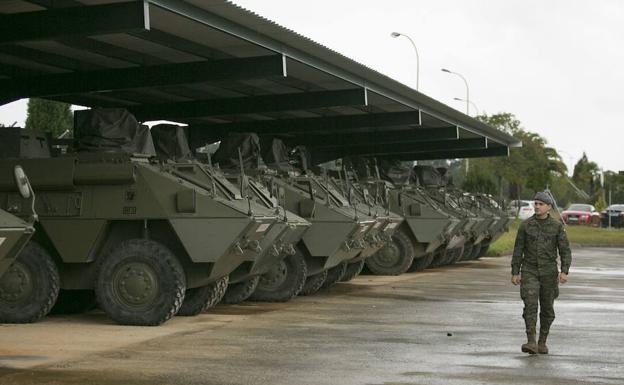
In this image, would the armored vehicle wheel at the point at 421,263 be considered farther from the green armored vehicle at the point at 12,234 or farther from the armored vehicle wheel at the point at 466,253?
the green armored vehicle at the point at 12,234

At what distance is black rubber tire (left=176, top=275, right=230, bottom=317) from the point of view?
15.5 meters

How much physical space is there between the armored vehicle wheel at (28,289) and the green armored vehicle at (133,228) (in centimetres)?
4

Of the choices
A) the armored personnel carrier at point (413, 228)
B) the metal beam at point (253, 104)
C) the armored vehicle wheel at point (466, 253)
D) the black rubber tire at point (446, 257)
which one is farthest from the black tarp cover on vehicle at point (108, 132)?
the armored vehicle wheel at point (466, 253)

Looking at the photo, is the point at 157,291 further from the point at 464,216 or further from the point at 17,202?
the point at 464,216

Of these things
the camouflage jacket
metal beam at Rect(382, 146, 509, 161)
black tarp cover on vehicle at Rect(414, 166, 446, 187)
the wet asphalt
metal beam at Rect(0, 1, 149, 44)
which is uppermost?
metal beam at Rect(0, 1, 149, 44)

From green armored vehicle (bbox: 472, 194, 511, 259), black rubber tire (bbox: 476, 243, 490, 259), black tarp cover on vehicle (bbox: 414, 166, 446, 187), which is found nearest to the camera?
black tarp cover on vehicle (bbox: 414, 166, 446, 187)

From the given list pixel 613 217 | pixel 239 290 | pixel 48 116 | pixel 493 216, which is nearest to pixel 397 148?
pixel 493 216

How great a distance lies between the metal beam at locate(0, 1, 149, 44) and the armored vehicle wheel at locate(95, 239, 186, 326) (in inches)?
102

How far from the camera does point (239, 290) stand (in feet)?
57.1

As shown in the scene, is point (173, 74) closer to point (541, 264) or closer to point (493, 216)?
point (541, 264)

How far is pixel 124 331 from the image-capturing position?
13812mm

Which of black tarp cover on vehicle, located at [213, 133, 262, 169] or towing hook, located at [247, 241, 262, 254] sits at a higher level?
black tarp cover on vehicle, located at [213, 133, 262, 169]

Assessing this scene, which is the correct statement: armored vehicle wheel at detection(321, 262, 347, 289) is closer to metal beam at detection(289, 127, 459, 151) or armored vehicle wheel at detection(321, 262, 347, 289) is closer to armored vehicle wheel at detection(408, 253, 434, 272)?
armored vehicle wheel at detection(408, 253, 434, 272)

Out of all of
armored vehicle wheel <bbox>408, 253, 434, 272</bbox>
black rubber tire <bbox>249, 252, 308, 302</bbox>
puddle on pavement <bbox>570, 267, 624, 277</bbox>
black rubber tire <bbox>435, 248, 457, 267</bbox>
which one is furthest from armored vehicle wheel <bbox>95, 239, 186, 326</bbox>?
puddle on pavement <bbox>570, 267, 624, 277</bbox>
